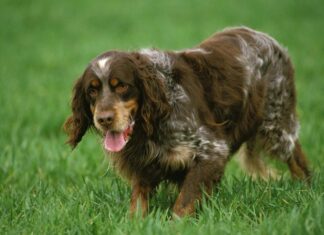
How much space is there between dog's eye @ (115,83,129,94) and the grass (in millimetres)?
786

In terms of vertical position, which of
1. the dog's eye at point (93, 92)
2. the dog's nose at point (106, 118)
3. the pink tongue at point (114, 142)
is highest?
the dog's eye at point (93, 92)

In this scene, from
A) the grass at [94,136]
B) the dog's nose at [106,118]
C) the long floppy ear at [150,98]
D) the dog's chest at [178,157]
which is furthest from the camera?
the dog's chest at [178,157]

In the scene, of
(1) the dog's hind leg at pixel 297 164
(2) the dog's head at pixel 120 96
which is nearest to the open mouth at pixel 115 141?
(2) the dog's head at pixel 120 96

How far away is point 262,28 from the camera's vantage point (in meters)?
14.8

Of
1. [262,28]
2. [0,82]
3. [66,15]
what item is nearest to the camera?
[0,82]

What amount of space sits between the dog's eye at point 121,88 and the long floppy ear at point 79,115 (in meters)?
0.31

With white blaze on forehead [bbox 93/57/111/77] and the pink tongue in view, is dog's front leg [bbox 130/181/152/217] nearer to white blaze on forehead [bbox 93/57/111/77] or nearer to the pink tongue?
the pink tongue

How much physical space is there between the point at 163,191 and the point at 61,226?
1190 mm

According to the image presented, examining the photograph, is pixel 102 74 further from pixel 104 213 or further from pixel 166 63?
pixel 104 213

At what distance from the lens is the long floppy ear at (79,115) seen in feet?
14.0

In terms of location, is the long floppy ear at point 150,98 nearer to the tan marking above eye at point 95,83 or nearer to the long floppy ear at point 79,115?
the tan marking above eye at point 95,83

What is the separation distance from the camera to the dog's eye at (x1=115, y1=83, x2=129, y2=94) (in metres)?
4.00

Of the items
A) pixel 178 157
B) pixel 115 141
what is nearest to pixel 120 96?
pixel 115 141

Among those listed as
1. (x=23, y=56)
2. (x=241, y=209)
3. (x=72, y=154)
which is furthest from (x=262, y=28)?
(x=241, y=209)
